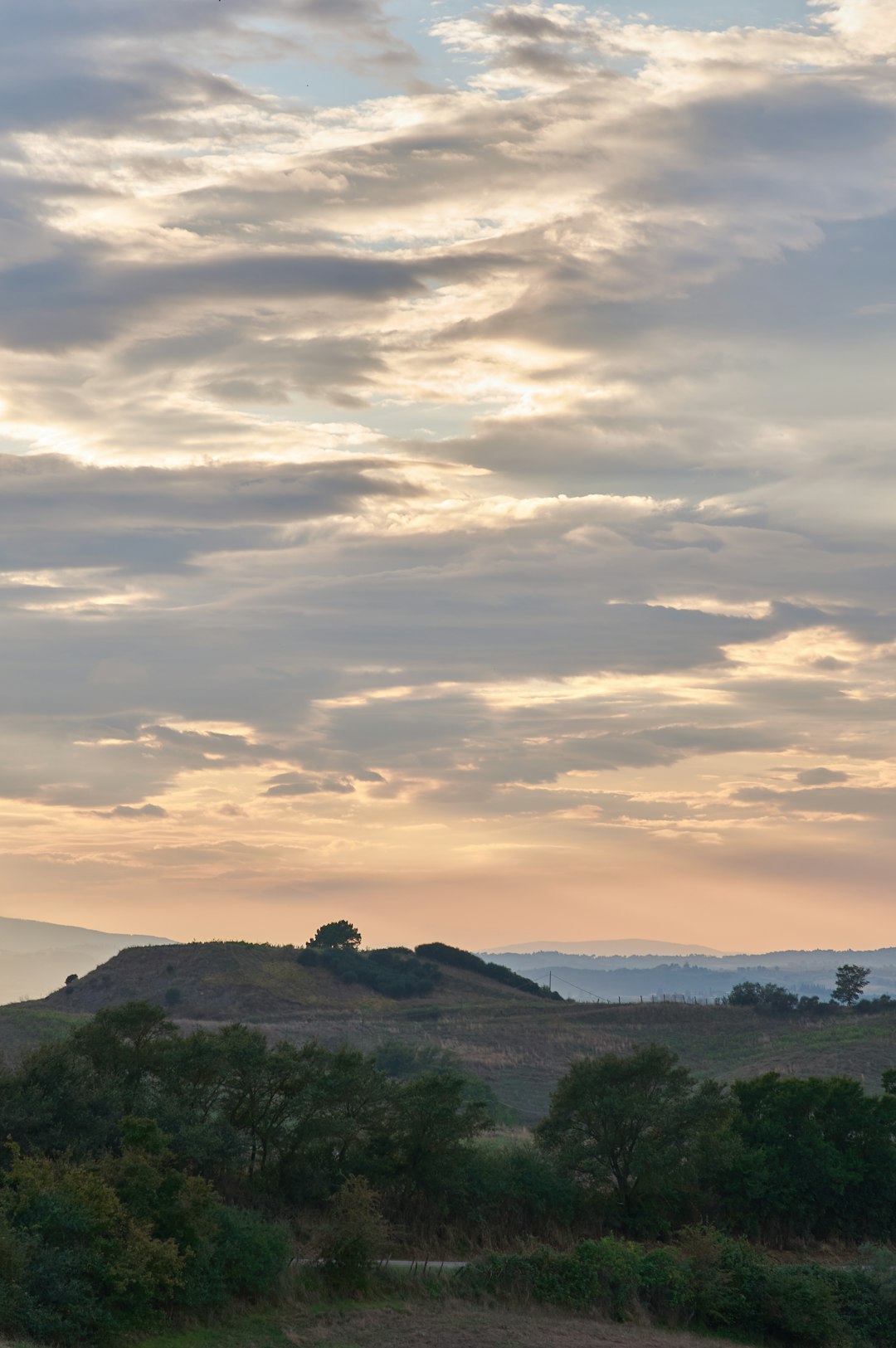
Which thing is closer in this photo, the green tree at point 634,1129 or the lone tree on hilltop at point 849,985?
the green tree at point 634,1129

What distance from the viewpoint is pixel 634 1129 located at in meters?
42.5

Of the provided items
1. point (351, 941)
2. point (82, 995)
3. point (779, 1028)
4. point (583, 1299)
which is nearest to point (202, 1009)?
point (82, 995)

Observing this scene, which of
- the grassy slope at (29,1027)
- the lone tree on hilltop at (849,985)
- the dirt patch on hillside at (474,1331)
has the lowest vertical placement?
the dirt patch on hillside at (474,1331)

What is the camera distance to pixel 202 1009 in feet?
360

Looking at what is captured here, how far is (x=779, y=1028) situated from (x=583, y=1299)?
8055cm

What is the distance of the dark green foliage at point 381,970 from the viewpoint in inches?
4882

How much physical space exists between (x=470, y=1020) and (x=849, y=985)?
39754mm

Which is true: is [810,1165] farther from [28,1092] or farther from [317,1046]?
[28,1092]

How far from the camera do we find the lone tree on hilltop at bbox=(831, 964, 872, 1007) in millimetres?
123500

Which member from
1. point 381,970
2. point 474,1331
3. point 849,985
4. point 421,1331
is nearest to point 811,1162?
point 474,1331

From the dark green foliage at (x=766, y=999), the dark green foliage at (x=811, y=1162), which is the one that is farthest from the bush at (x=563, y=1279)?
the dark green foliage at (x=766, y=999)

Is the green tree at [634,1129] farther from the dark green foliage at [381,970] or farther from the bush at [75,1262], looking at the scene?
the dark green foliage at [381,970]

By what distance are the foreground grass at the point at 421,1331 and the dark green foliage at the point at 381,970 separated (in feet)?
300

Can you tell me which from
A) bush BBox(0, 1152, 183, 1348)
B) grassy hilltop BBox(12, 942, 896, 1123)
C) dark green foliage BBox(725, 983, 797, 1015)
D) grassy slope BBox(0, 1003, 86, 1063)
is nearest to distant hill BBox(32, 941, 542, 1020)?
grassy hilltop BBox(12, 942, 896, 1123)
